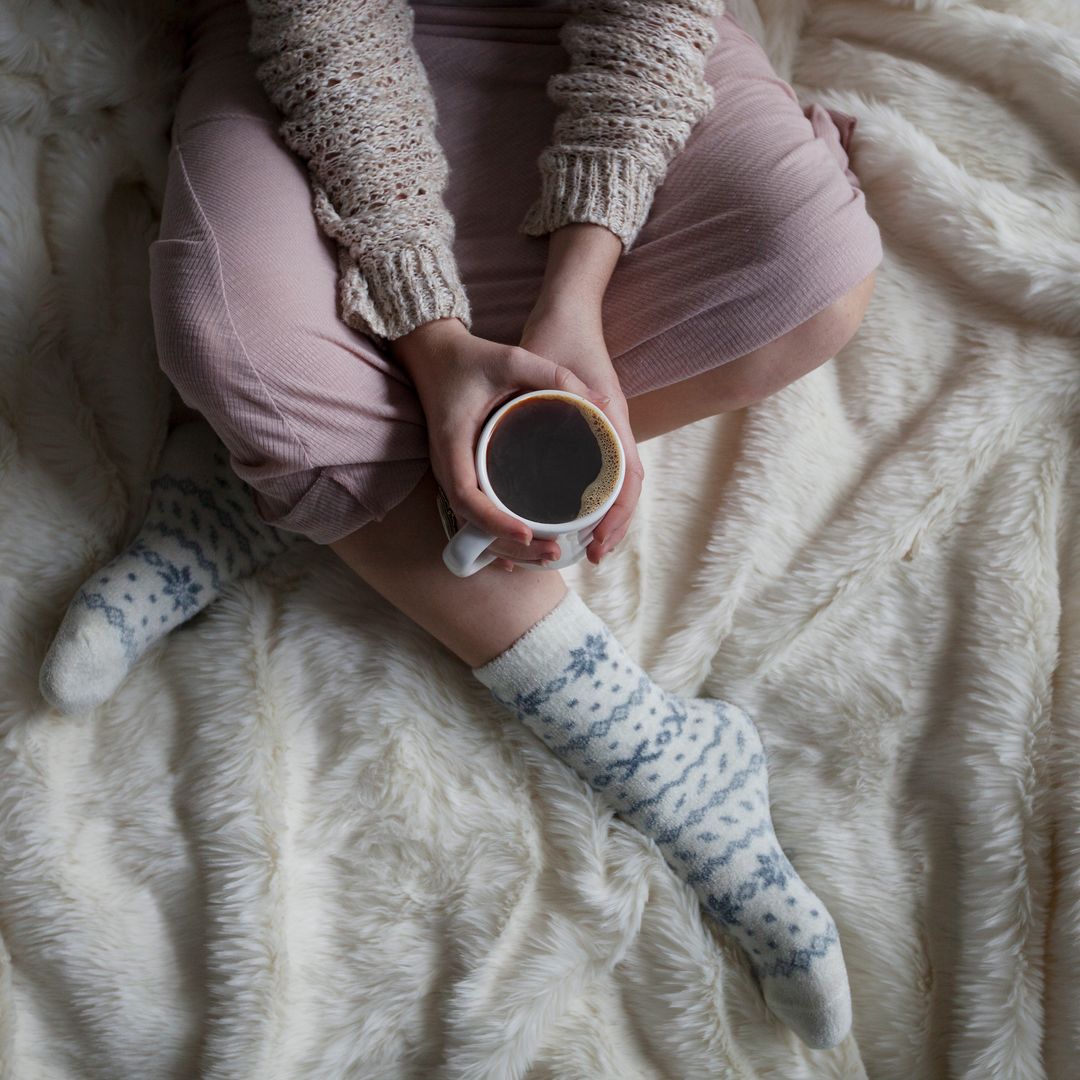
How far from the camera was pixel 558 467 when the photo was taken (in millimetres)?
589

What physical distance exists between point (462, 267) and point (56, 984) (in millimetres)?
609

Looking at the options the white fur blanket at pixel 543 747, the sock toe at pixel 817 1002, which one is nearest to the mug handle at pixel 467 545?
the white fur blanket at pixel 543 747

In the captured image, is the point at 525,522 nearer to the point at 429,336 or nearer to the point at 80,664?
the point at 429,336

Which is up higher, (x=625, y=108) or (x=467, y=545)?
(x=625, y=108)

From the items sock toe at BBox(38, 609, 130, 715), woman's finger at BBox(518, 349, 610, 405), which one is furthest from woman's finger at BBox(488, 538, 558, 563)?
sock toe at BBox(38, 609, 130, 715)

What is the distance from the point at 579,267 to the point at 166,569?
1.29ft

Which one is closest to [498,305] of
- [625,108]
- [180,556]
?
[625,108]

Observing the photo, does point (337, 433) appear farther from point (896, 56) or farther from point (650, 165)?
point (896, 56)

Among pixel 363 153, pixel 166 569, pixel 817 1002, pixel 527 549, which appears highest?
pixel 363 153

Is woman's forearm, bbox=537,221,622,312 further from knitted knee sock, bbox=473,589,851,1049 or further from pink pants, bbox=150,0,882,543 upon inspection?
knitted knee sock, bbox=473,589,851,1049

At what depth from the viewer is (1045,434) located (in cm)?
85

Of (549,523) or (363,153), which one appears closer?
(549,523)

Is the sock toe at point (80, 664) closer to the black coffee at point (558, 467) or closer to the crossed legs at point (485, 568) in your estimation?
the crossed legs at point (485, 568)

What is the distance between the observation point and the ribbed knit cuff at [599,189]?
2.35ft
